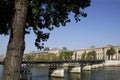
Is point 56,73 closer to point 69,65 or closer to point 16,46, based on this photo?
point 69,65

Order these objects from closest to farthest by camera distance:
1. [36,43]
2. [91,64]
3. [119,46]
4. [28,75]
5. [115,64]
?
[36,43] → [28,75] → [91,64] → [115,64] → [119,46]

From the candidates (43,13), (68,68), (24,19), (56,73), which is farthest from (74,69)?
(24,19)

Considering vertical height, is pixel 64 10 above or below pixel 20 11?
above

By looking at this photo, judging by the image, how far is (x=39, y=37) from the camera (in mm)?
13531

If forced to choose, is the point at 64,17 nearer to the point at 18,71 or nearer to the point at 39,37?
the point at 39,37

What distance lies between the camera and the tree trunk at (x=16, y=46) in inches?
302

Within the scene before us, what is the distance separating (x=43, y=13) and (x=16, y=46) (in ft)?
16.1

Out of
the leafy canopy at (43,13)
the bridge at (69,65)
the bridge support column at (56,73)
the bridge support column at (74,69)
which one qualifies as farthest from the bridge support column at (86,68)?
the leafy canopy at (43,13)

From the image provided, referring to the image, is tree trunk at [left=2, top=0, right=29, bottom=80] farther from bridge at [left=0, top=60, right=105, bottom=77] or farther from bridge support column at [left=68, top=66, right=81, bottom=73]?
bridge support column at [left=68, top=66, right=81, bottom=73]

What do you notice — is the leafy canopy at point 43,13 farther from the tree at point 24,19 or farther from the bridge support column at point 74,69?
the bridge support column at point 74,69

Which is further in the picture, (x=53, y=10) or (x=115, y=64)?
(x=115, y=64)

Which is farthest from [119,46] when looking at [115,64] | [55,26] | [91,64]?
[55,26]

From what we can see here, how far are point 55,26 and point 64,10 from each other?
1.64 metres

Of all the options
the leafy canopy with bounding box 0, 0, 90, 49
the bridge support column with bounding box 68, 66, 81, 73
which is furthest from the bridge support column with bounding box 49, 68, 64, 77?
the leafy canopy with bounding box 0, 0, 90, 49
